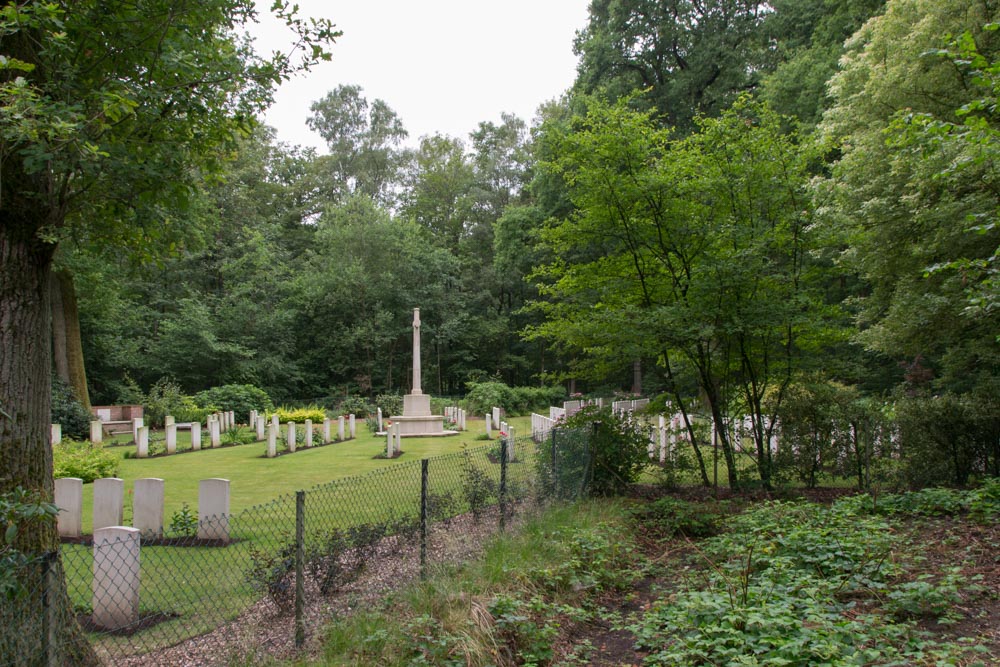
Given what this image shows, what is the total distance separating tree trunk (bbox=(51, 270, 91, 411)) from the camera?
21.2 metres

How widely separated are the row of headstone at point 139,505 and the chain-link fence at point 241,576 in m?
0.15

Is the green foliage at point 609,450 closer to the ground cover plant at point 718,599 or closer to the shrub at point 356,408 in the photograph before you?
the ground cover plant at point 718,599

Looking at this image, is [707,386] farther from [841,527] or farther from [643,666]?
[643,666]

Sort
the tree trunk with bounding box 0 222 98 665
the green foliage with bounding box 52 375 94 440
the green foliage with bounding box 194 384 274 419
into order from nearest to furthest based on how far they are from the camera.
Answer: the tree trunk with bounding box 0 222 98 665, the green foliage with bounding box 52 375 94 440, the green foliage with bounding box 194 384 274 419

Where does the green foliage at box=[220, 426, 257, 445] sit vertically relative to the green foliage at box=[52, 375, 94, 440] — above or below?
below

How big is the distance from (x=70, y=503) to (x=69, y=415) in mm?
13255

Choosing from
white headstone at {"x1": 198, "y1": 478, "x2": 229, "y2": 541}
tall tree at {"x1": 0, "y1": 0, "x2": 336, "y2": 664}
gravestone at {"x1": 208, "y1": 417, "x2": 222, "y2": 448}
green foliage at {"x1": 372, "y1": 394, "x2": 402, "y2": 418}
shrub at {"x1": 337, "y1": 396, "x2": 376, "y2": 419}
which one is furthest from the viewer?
shrub at {"x1": 337, "y1": 396, "x2": 376, "y2": 419}

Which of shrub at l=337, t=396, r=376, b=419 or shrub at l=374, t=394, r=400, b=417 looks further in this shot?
shrub at l=337, t=396, r=376, b=419

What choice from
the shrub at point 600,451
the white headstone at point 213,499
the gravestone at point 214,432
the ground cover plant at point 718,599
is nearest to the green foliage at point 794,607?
the ground cover plant at point 718,599

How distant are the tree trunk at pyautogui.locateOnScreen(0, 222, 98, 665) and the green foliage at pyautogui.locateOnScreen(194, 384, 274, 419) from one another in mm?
22534

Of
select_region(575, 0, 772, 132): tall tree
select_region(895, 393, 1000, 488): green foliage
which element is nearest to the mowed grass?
select_region(895, 393, 1000, 488): green foliage

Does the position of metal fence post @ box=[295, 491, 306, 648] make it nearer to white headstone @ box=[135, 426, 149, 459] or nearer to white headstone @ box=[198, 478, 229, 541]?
white headstone @ box=[198, 478, 229, 541]

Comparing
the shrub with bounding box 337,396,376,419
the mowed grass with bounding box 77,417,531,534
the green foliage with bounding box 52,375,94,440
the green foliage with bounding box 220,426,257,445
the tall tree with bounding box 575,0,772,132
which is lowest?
the mowed grass with bounding box 77,417,531,534

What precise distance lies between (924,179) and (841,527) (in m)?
6.16
